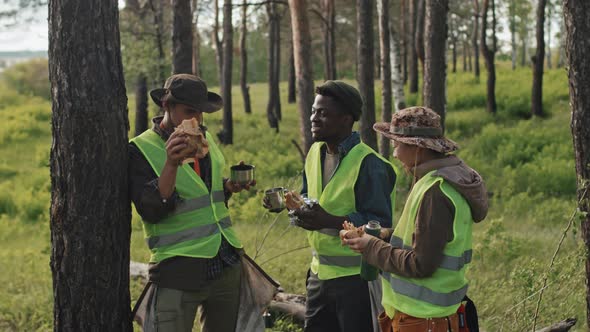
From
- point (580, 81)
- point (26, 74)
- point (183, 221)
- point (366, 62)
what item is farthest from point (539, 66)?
point (26, 74)

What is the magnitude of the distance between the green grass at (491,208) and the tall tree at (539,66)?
0.58 meters

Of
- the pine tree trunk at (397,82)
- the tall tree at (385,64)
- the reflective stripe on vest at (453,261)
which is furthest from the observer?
the pine tree trunk at (397,82)

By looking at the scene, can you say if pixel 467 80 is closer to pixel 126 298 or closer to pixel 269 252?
pixel 269 252

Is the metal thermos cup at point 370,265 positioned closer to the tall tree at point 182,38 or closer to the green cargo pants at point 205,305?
the green cargo pants at point 205,305

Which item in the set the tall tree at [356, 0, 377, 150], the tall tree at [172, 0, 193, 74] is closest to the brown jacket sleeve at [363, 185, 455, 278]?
the tall tree at [172, 0, 193, 74]

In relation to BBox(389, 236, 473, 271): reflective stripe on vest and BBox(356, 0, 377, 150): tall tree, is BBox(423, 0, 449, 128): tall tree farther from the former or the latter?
BBox(389, 236, 473, 271): reflective stripe on vest

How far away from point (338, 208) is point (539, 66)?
16.1 m

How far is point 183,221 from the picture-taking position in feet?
11.9

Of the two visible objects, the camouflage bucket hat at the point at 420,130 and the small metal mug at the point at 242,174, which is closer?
the camouflage bucket hat at the point at 420,130

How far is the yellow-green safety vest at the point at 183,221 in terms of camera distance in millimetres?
3588

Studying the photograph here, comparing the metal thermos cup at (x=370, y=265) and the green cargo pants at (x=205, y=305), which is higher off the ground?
the metal thermos cup at (x=370, y=265)

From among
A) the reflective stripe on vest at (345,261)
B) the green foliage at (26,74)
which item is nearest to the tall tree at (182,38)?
the reflective stripe on vest at (345,261)

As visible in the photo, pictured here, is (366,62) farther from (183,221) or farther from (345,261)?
(183,221)

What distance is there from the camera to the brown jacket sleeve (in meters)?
2.96
